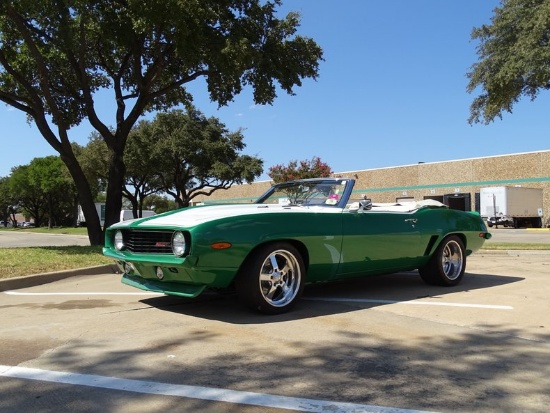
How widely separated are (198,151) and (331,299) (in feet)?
107

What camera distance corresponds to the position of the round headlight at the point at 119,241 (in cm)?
567

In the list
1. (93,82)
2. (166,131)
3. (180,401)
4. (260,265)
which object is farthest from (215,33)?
(166,131)

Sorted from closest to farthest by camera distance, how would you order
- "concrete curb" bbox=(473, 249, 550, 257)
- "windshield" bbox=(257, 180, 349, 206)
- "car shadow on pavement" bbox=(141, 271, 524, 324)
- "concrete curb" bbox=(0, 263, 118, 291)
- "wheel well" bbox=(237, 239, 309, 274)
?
"wheel well" bbox=(237, 239, 309, 274) < "car shadow on pavement" bbox=(141, 271, 524, 324) < "windshield" bbox=(257, 180, 349, 206) < "concrete curb" bbox=(0, 263, 118, 291) < "concrete curb" bbox=(473, 249, 550, 257)

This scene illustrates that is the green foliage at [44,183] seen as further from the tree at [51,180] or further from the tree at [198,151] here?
the tree at [198,151]

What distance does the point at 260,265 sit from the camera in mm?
5012

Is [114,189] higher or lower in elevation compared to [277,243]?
higher

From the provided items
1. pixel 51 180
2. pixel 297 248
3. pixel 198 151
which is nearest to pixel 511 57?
pixel 297 248

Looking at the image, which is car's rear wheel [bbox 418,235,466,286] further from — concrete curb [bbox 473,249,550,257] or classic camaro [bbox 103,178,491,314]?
concrete curb [bbox 473,249,550,257]

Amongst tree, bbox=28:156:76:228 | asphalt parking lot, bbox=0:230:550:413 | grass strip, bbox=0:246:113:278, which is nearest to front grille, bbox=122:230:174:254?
asphalt parking lot, bbox=0:230:550:413

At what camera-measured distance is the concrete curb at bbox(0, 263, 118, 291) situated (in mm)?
7445

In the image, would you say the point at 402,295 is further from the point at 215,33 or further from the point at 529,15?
the point at 529,15

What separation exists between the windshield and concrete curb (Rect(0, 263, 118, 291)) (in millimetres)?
3800

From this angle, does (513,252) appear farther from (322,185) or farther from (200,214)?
(200,214)

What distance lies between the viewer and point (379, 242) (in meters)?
6.14
